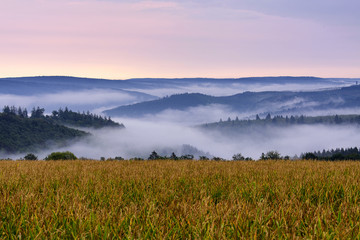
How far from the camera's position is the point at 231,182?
8953mm

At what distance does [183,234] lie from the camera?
455cm

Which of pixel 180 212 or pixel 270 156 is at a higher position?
pixel 180 212

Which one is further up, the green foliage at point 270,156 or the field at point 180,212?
the field at point 180,212

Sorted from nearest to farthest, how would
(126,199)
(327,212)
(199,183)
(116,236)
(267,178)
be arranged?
(116,236), (327,212), (126,199), (199,183), (267,178)

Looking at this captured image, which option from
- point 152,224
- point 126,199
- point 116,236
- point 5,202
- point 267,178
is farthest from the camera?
point 267,178

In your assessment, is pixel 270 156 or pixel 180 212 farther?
pixel 270 156

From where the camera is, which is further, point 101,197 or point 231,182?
point 231,182

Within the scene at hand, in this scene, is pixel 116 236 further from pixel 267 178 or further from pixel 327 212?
pixel 267 178

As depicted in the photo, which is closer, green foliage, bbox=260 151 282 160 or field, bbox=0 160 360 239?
field, bbox=0 160 360 239

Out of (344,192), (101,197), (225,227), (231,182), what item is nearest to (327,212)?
(225,227)

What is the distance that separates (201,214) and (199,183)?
400 centimetres

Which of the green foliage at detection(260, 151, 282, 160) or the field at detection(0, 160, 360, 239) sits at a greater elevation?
the field at detection(0, 160, 360, 239)

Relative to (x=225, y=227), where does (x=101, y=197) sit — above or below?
below

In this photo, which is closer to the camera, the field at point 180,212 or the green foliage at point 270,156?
the field at point 180,212
